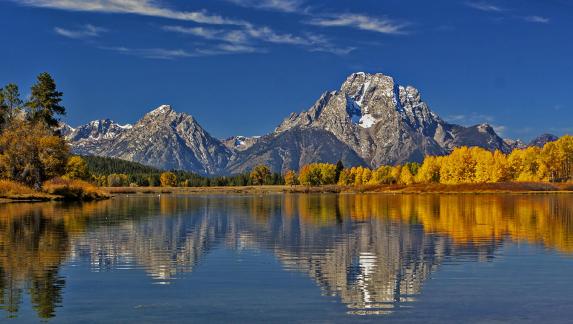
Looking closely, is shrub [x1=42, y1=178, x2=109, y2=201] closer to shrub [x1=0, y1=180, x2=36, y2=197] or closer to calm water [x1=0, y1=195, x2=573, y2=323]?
shrub [x1=0, y1=180, x2=36, y2=197]

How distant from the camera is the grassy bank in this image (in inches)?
4222

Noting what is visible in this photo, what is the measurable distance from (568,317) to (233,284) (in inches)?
546

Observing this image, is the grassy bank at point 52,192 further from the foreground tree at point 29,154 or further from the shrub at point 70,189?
the foreground tree at point 29,154

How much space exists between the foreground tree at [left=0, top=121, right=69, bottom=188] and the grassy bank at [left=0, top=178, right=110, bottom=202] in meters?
3.38

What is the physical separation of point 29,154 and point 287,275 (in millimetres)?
96481

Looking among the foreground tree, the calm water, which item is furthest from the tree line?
the calm water

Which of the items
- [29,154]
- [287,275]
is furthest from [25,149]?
[287,275]

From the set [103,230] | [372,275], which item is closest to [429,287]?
[372,275]

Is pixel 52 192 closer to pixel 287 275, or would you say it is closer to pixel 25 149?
pixel 25 149

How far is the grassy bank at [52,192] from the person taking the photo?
107 meters

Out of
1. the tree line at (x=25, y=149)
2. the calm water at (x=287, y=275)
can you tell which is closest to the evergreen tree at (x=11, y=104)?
the tree line at (x=25, y=149)

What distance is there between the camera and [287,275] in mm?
31797

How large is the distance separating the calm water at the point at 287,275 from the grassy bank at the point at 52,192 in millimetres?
55820

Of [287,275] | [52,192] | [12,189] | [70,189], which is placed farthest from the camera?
[70,189]
